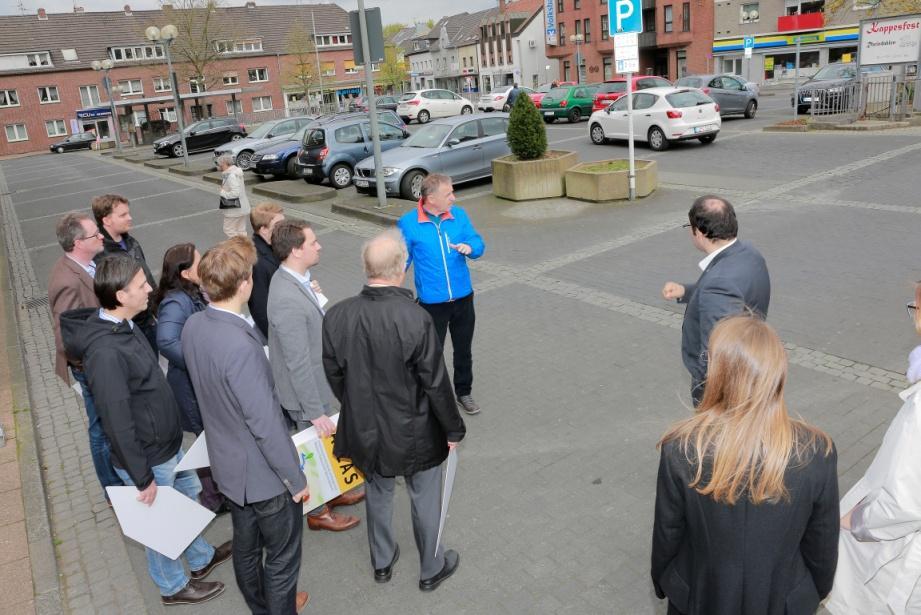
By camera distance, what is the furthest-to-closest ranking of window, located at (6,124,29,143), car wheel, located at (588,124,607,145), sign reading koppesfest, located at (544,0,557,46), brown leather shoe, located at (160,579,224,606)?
sign reading koppesfest, located at (544,0,557,46), window, located at (6,124,29,143), car wheel, located at (588,124,607,145), brown leather shoe, located at (160,579,224,606)

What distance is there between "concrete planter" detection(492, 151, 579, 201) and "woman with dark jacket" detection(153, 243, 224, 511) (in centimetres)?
966

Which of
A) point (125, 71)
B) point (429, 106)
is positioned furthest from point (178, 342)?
point (125, 71)

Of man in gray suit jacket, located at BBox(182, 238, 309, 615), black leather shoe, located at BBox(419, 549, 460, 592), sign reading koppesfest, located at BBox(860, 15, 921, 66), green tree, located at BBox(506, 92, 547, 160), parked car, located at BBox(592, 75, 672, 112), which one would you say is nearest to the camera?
man in gray suit jacket, located at BBox(182, 238, 309, 615)

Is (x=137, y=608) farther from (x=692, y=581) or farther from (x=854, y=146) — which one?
(x=854, y=146)

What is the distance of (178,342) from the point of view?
4.17m

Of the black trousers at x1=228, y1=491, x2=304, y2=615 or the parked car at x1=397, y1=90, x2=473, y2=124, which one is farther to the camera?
the parked car at x1=397, y1=90, x2=473, y2=124

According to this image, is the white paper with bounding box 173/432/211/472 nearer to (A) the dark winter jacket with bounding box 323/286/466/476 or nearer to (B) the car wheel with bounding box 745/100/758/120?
(A) the dark winter jacket with bounding box 323/286/466/476

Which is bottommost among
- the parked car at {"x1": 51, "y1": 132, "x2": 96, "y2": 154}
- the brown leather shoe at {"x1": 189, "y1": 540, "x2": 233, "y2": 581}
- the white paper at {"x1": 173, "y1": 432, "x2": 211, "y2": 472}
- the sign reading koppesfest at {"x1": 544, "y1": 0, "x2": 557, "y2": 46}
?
the brown leather shoe at {"x1": 189, "y1": 540, "x2": 233, "y2": 581}

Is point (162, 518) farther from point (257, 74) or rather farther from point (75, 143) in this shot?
point (257, 74)

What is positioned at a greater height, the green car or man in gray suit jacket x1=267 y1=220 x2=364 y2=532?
the green car

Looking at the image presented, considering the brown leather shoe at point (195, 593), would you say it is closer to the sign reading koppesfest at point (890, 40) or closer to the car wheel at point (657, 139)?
the car wheel at point (657, 139)

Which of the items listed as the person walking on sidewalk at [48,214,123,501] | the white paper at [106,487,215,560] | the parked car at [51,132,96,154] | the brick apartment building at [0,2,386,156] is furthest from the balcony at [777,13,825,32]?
the white paper at [106,487,215,560]

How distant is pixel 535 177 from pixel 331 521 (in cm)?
1005

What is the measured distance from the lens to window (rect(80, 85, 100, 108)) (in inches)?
2354
